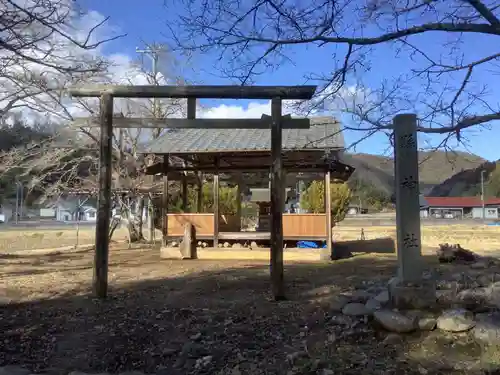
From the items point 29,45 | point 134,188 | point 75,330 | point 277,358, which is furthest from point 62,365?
point 134,188

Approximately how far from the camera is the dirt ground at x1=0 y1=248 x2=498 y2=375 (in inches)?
185

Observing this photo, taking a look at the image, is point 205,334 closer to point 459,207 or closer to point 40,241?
point 40,241

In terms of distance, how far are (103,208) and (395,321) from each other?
4665 millimetres

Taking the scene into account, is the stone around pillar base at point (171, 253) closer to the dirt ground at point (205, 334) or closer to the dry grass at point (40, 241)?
the dirt ground at point (205, 334)

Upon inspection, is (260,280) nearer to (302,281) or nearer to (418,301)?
(302,281)

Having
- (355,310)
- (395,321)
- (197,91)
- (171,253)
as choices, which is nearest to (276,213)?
(355,310)

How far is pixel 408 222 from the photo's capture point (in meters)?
5.98

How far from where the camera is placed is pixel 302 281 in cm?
908

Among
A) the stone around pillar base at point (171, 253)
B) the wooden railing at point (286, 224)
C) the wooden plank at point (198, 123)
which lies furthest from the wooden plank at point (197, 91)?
the wooden railing at point (286, 224)

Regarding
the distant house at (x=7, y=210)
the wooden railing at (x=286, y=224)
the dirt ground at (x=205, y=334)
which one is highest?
the distant house at (x=7, y=210)

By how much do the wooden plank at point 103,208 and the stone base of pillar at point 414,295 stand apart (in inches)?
171

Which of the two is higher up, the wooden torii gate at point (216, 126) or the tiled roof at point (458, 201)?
the tiled roof at point (458, 201)

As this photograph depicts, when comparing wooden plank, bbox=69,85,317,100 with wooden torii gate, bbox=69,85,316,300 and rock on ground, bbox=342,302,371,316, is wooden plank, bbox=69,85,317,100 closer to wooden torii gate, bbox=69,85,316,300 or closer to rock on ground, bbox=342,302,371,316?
wooden torii gate, bbox=69,85,316,300

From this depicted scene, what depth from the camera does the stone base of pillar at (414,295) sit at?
5.72 metres
